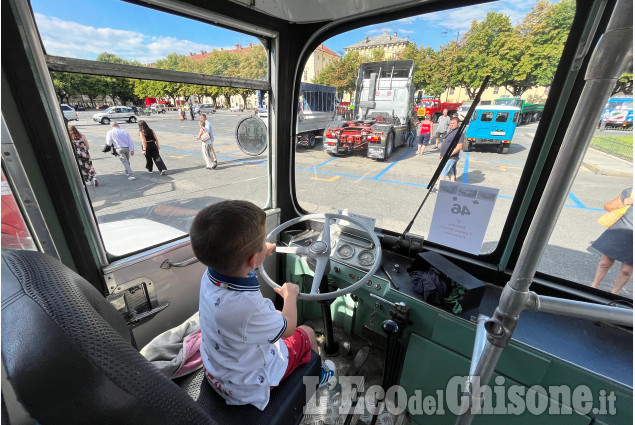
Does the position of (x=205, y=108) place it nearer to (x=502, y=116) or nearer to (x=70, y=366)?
(x=70, y=366)

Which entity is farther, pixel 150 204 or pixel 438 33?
pixel 150 204

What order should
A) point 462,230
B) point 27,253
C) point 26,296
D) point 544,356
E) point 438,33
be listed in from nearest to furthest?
point 26,296
point 27,253
point 544,356
point 438,33
point 462,230

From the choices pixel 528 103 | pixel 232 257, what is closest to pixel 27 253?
pixel 232 257

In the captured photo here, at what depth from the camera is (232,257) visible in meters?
1.03

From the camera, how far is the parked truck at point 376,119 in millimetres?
2271

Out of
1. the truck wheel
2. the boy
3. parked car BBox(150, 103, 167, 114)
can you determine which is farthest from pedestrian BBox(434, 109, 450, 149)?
parked car BBox(150, 103, 167, 114)

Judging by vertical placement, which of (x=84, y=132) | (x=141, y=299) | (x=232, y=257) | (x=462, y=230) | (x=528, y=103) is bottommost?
(x=141, y=299)

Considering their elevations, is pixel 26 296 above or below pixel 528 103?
below

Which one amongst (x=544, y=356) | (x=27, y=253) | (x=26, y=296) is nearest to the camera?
(x=26, y=296)

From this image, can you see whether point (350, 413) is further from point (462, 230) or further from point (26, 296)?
point (26, 296)

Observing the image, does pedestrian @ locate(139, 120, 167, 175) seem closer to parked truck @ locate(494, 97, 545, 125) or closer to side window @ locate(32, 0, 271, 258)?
side window @ locate(32, 0, 271, 258)

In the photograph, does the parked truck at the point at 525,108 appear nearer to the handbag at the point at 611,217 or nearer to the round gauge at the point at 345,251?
the handbag at the point at 611,217

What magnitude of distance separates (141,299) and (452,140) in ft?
7.14

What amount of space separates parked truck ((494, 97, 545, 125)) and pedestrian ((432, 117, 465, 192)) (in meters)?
0.26
